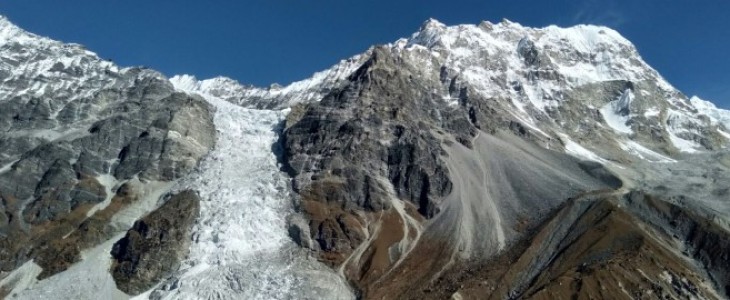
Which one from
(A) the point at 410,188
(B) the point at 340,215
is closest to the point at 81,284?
(B) the point at 340,215

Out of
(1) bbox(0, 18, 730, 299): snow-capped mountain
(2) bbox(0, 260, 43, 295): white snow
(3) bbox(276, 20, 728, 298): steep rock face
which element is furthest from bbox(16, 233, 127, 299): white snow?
(3) bbox(276, 20, 728, 298): steep rock face

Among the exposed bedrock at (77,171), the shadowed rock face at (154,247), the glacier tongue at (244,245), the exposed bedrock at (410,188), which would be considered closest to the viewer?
the glacier tongue at (244,245)

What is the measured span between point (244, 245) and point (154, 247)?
1776 cm

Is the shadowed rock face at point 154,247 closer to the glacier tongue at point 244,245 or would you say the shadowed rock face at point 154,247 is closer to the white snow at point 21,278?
the glacier tongue at point 244,245

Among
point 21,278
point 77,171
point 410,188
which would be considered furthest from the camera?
point 77,171

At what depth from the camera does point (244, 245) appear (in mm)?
145125

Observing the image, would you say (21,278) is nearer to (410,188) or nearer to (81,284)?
(81,284)

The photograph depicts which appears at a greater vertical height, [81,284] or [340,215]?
[340,215]

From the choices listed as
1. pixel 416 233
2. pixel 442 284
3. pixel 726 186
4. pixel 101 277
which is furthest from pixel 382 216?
pixel 726 186

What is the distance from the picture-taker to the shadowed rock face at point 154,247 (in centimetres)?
13762

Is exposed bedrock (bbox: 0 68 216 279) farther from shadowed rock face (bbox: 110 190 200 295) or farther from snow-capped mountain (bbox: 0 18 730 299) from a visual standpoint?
shadowed rock face (bbox: 110 190 200 295)

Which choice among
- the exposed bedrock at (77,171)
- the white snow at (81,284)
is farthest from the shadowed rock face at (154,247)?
the exposed bedrock at (77,171)

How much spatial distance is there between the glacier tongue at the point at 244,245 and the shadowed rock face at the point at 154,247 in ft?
7.72

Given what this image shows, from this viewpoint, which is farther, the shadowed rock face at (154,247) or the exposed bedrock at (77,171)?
the exposed bedrock at (77,171)
